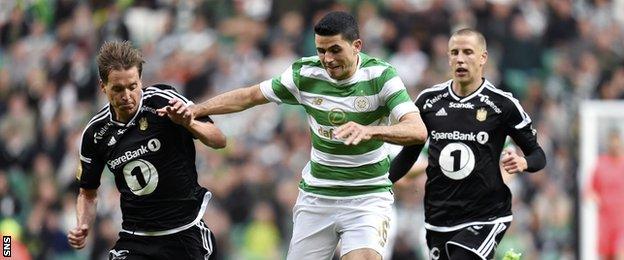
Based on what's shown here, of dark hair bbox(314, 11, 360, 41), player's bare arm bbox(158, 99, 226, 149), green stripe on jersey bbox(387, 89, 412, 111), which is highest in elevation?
dark hair bbox(314, 11, 360, 41)

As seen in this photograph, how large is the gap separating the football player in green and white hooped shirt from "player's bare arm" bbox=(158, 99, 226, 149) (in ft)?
0.58

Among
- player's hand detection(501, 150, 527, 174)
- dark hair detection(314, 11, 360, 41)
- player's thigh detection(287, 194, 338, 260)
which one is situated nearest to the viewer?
dark hair detection(314, 11, 360, 41)

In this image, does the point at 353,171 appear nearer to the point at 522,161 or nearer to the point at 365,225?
the point at 365,225

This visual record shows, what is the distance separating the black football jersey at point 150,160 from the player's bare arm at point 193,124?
0.59 feet

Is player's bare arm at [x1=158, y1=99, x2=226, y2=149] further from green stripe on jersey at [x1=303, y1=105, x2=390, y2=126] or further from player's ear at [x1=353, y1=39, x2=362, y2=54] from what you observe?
player's ear at [x1=353, y1=39, x2=362, y2=54]

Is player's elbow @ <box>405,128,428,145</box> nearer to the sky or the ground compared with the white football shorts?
nearer to the sky

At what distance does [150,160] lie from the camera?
346 inches

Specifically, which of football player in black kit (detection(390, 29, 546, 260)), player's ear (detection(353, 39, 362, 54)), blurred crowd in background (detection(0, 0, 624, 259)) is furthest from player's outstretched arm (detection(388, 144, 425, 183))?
blurred crowd in background (detection(0, 0, 624, 259))

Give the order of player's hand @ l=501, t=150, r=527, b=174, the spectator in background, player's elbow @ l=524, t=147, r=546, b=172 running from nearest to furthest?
player's hand @ l=501, t=150, r=527, b=174 < player's elbow @ l=524, t=147, r=546, b=172 < the spectator in background

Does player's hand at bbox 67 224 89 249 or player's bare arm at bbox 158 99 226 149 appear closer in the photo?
player's bare arm at bbox 158 99 226 149

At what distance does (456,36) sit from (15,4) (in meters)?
10.1

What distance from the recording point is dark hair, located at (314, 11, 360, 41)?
855cm

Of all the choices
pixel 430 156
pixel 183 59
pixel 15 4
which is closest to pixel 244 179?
pixel 183 59

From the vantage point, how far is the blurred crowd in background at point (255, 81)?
54.5 feet
